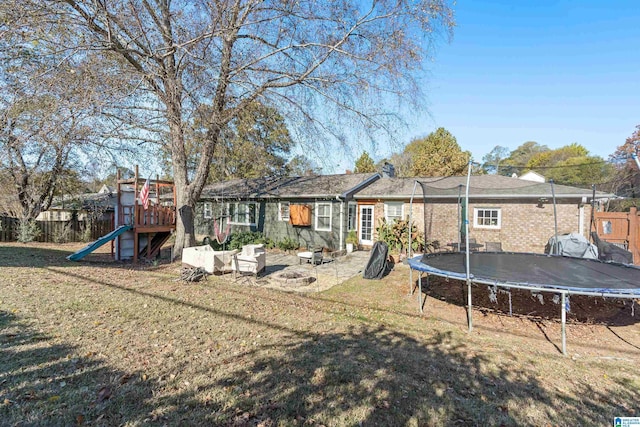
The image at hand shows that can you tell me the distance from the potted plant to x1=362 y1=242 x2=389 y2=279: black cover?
13.2 feet

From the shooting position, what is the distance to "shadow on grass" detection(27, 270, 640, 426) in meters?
2.53

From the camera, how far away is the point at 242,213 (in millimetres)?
15344

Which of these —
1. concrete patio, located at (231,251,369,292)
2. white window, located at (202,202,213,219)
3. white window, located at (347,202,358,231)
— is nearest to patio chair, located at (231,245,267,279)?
concrete patio, located at (231,251,369,292)

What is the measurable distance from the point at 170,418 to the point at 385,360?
2285mm

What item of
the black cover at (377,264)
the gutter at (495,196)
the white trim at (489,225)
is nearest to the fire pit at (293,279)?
the black cover at (377,264)

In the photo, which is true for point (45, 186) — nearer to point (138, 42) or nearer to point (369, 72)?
point (138, 42)

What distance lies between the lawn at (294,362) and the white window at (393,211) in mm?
6335

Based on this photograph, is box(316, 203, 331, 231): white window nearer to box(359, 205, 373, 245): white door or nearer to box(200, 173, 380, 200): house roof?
box(200, 173, 380, 200): house roof

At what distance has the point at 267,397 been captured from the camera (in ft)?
9.00

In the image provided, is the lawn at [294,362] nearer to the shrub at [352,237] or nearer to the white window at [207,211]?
the shrub at [352,237]

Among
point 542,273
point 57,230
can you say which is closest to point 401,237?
point 542,273

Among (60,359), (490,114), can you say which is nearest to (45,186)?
(60,359)

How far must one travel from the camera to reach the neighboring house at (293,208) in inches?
501

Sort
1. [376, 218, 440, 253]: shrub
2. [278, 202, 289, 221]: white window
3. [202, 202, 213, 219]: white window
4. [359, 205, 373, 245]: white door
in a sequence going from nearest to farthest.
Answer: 1. [376, 218, 440, 253]: shrub
2. [359, 205, 373, 245]: white door
3. [278, 202, 289, 221]: white window
4. [202, 202, 213, 219]: white window
